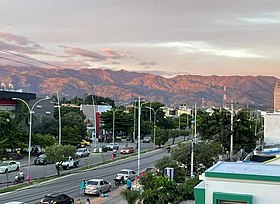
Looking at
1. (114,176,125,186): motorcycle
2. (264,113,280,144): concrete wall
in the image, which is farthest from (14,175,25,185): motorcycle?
(264,113,280,144): concrete wall

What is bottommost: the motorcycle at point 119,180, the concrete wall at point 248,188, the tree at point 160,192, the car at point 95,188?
the motorcycle at point 119,180

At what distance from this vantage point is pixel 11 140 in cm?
5856

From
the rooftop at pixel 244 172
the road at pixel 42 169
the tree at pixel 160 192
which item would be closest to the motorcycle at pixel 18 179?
the road at pixel 42 169

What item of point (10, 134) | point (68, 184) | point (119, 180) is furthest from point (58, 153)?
point (10, 134)

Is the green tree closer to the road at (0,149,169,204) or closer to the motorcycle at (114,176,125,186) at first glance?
the road at (0,149,169,204)

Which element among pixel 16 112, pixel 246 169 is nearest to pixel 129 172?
pixel 246 169

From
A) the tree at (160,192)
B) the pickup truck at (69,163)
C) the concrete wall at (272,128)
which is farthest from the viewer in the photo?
the concrete wall at (272,128)

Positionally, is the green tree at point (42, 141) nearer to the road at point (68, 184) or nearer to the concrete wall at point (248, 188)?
the road at point (68, 184)

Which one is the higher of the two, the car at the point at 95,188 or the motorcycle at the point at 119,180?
the car at the point at 95,188

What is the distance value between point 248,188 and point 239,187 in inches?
11.4

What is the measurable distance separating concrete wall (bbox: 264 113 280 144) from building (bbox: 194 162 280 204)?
159ft

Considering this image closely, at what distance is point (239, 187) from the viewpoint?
49.9 feet

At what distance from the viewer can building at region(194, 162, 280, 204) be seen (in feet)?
48.8

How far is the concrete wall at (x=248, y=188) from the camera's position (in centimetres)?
1484
